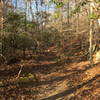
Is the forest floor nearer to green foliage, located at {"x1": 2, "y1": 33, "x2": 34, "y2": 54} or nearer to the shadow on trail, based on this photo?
the shadow on trail

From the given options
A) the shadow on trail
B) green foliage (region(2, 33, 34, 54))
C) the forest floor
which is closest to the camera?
the shadow on trail

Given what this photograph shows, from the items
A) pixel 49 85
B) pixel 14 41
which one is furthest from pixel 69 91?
pixel 14 41

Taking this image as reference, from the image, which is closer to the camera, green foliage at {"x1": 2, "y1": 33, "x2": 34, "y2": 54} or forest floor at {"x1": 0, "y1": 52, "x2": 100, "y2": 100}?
forest floor at {"x1": 0, "y1": 52, "x2": 100, "y2": 100}

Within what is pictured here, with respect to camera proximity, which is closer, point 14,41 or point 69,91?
point 69,91

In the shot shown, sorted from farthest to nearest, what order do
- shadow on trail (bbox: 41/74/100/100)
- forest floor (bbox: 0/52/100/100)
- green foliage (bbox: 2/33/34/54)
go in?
green foliage (bbox: 2/33/34/54)
forest floor (bbox: 0/52/100/100)
shadow on trail (bbox: 41/74/100/100)

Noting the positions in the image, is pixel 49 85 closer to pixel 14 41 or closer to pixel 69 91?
pixel 69 91

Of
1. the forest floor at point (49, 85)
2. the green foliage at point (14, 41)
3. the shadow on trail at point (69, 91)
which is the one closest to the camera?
the shadow on trail at point (69, 91)

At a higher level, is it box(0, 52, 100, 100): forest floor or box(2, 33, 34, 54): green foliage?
box(2, 33, 34, 54): green foliage

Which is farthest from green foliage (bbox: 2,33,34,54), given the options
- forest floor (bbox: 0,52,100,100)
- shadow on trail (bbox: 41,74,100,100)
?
shadow on trail (bbox: 41,74,100,100)

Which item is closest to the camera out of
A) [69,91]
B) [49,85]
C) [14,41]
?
[69,91]

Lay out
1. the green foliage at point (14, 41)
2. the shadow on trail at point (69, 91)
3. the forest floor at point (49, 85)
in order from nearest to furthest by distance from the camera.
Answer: the shadow on trail at point (69, 91) → the forest floor at point (49, 85) → the green foliage at point (14, 41)

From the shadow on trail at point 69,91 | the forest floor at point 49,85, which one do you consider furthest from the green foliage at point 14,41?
the shadow on trail at point 69,91

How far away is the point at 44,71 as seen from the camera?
49.2 ft

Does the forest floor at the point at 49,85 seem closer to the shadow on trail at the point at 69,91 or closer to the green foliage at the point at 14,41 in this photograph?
the shadow on trail at the point at 69,91
